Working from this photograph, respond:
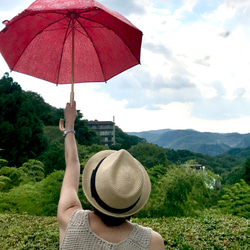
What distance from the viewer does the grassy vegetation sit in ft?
13.9

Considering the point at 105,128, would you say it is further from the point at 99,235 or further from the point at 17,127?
the point at 99,235

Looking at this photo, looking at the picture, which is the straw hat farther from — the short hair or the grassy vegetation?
the grassy vegetation

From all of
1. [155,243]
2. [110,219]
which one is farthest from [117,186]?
[155,243]

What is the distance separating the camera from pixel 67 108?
6.45ft

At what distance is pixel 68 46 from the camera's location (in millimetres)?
3369

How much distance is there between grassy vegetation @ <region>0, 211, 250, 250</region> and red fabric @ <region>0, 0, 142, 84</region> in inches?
82.7

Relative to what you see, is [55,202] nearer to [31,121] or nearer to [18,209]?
[18,209]

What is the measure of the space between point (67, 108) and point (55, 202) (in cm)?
658

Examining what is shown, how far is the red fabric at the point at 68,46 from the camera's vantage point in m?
3.02

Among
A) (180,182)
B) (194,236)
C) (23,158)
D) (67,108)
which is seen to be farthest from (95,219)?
(23,158)

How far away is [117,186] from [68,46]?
2.30 metres

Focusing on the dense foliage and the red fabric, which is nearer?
the red fabric

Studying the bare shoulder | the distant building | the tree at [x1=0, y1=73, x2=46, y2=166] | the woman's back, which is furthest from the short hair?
the distant building

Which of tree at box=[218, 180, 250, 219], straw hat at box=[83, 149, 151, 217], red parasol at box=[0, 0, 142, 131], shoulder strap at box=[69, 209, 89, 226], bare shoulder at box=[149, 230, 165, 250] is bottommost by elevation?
tree at box=[218, 180, 250, 219]
